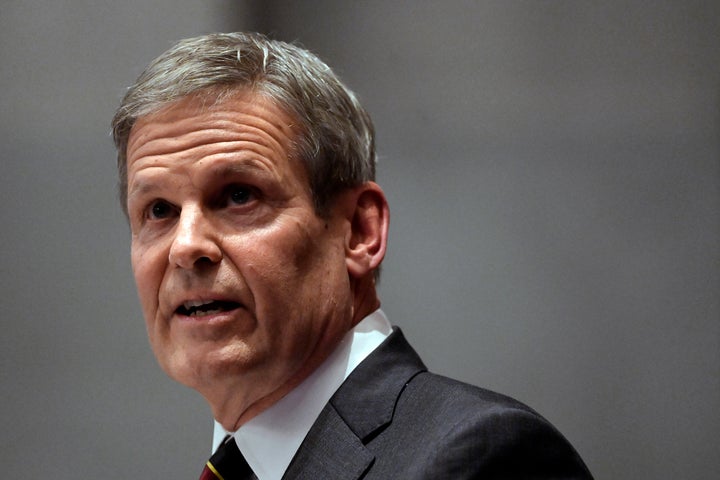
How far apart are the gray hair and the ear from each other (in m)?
0.03

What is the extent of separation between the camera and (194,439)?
244 cm

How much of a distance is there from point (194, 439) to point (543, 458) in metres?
1.36

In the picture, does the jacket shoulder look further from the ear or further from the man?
the ear

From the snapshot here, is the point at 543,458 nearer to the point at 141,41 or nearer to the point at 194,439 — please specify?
the point at 194,439

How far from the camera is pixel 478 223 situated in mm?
2385

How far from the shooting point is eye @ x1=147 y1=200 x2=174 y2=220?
1529 mm

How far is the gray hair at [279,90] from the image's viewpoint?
1529mm

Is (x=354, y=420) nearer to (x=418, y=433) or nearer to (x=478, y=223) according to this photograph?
(x=418, y=433)

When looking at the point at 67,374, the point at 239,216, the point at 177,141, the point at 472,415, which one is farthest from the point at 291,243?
the point at 67,374

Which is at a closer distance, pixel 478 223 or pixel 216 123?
pixel 216 123

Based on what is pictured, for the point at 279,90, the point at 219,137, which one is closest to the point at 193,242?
the point at 219,137

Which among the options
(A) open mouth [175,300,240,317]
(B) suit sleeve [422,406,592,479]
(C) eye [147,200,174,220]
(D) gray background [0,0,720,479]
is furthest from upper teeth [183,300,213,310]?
(D) gray background [0,0,720,479]

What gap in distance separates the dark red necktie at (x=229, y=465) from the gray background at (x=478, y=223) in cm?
76

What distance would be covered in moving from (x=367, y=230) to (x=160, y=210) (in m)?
0.34
